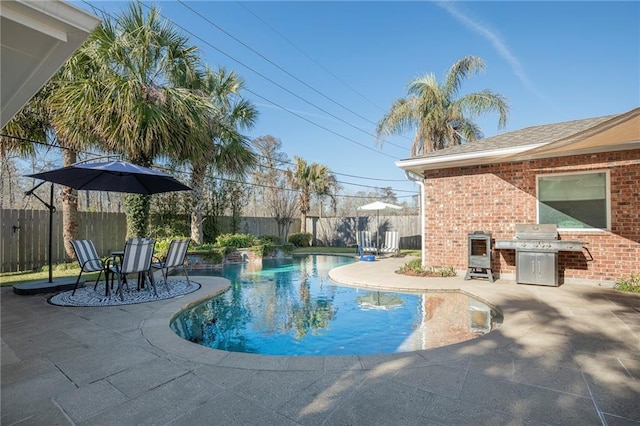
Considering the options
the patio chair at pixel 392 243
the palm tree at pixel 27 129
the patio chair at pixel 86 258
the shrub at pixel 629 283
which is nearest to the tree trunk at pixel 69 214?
the palm tree at pixel 27 129

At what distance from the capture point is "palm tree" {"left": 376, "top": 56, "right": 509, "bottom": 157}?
12812mm

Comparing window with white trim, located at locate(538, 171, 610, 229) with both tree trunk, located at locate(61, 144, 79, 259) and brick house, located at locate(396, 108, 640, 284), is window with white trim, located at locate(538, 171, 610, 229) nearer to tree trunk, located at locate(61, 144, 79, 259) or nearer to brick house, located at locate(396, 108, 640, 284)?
brick house, located at locate(396, 108, 640, 284)

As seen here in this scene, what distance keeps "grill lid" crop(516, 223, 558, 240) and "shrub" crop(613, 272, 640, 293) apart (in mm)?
1299

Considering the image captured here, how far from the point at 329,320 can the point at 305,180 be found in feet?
48.4

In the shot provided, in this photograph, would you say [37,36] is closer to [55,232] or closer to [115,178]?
[115,178]

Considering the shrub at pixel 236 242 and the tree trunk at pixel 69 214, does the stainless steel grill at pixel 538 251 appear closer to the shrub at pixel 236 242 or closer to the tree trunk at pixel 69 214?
the shrub at pixel 236 242

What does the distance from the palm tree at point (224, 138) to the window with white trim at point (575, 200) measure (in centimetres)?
1017

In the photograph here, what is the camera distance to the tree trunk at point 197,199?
12.4 meters

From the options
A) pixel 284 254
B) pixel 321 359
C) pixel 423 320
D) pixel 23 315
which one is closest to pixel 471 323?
pixel 423 320

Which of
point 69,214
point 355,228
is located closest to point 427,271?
point 355,228

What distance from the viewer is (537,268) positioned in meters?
6.55

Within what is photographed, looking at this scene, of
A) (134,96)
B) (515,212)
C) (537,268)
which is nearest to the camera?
(537,268)

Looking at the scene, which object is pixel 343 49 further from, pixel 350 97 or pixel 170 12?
pixel 170 12

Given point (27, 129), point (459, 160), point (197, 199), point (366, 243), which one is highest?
point (27, 129)
